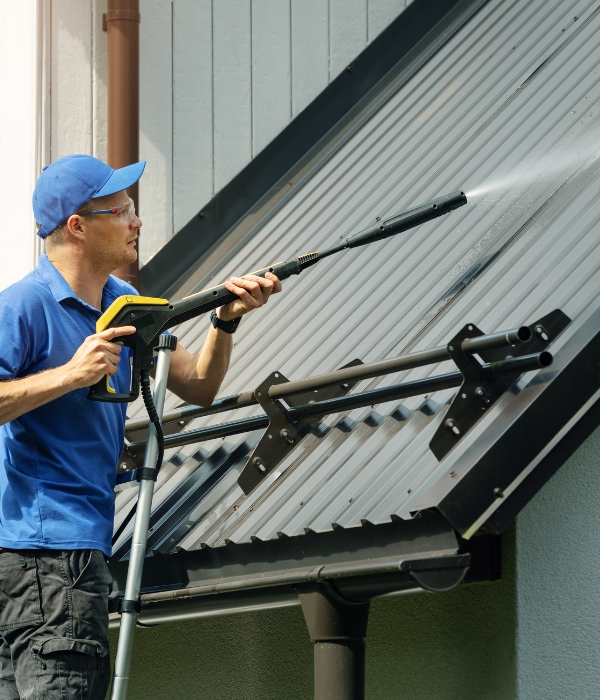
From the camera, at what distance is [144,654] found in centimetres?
532

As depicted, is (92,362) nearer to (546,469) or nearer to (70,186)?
(70,186)

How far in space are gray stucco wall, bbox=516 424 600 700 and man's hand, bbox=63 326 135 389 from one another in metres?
1.45

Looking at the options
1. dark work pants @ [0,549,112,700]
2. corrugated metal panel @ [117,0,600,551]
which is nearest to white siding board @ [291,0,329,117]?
corrugated metal panel @ [117,0,600,551]

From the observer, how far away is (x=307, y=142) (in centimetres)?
709

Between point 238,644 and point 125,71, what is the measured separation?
11.1 ft

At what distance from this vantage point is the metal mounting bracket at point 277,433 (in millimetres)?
4477

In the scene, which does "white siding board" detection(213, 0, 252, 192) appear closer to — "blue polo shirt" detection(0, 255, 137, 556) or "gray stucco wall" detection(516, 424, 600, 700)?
"blue polo shirt" detection(0, 255, 137, 556)

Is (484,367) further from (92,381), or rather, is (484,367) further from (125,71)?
(125,71)

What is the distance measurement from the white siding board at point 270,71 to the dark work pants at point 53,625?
13.0ft

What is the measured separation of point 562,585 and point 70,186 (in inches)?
85.3

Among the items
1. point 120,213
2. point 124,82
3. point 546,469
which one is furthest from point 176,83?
point 546,469

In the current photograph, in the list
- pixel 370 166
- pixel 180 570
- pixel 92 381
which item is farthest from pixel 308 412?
pixel 370 166

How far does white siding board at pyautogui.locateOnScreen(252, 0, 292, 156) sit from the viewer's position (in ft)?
23.2

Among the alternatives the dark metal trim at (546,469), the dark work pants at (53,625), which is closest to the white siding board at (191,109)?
the dark work pants at (53,625)
